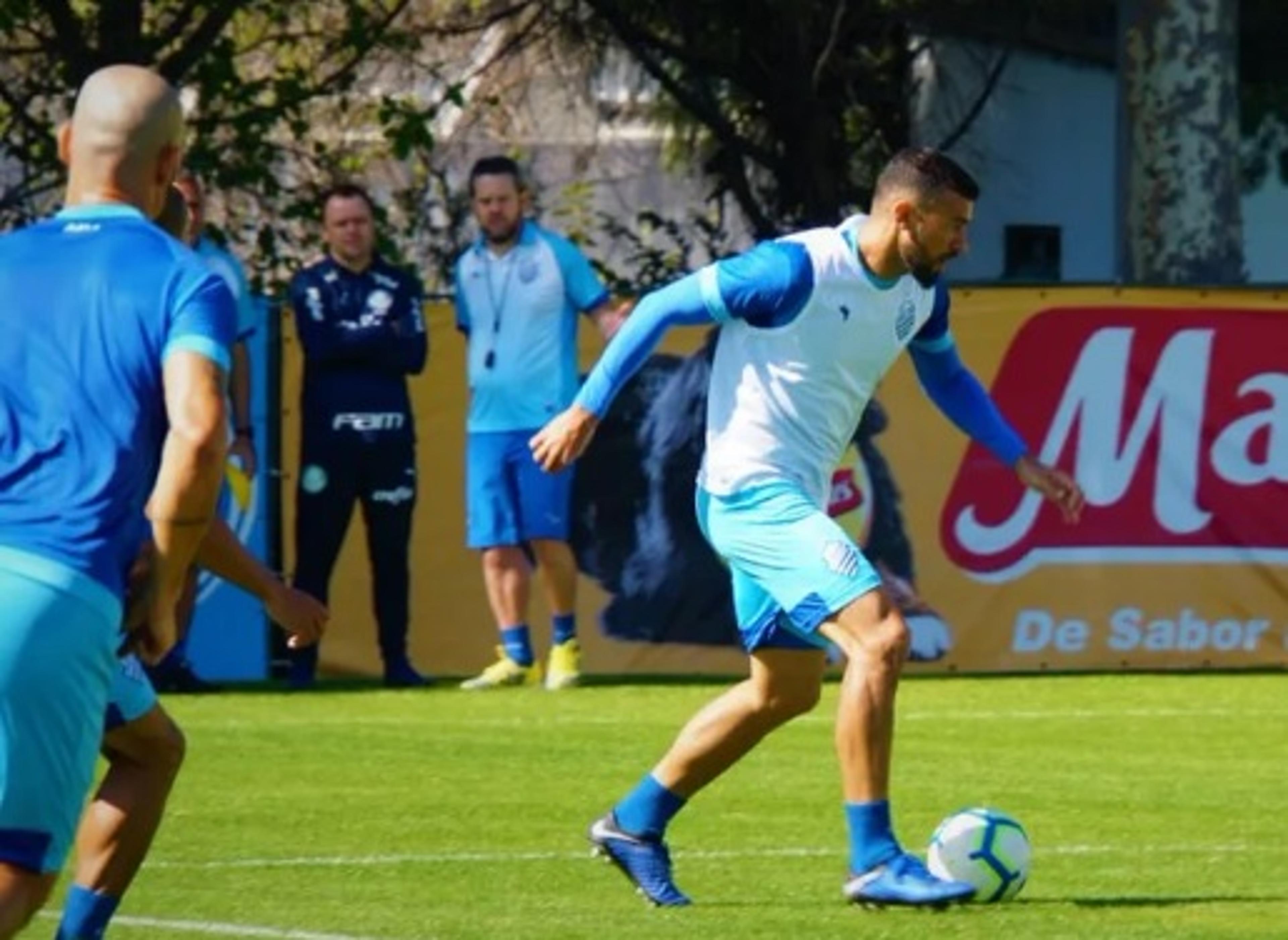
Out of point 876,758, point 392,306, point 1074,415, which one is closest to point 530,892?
point 876,758

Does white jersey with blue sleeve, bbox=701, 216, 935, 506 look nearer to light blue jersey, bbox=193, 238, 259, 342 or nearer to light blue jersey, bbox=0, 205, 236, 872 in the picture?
light blue jersey, bbox=0, 205, 236, 872

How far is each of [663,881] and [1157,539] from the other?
27.1ft

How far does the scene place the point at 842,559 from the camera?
370 inches

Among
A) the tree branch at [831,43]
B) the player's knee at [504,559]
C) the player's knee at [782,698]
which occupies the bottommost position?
the player's knee at [504,559]

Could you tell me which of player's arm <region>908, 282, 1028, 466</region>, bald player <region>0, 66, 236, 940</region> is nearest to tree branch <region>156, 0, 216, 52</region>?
player's arm <region>908, 282, 1028, 466</region>

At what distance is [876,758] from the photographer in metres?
9.21

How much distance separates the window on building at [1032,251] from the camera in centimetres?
3188

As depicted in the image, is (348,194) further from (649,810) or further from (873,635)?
(873,635)

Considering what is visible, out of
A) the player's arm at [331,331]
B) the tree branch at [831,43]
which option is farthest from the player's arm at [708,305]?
the tree branch at [831,43]

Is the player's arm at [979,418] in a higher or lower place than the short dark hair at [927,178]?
lower

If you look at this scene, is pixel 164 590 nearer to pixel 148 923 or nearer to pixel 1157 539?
pixel 148 923

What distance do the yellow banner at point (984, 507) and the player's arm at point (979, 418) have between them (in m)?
6.72

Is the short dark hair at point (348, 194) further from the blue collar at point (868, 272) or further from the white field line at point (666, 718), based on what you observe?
the blue collar at point (868, 272)

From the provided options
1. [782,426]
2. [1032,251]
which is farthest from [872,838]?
[1032,251]
